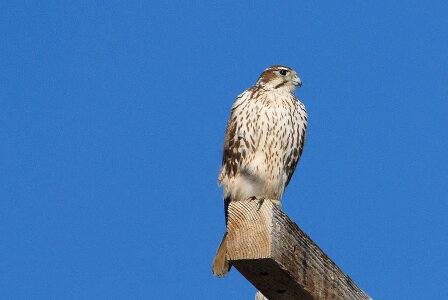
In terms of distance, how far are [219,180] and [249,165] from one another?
1.22 feet

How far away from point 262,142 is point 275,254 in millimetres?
3354

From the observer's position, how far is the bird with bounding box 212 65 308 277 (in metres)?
5.27

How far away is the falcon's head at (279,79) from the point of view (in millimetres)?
5758

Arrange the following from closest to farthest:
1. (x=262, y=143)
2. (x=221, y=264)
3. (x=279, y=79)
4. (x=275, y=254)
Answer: (x=275, y=254) < (x=221, y=264) < (x=262, y=143) < (x=279, y=79)

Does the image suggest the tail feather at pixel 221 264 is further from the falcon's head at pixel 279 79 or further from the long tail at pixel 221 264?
the falcon's head at pixel 279 79

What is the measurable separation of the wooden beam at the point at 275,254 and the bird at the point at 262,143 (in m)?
3.07

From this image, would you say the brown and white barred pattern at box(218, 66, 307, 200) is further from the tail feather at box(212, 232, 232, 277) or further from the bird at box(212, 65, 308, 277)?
the tail feather at box(212, 232, 232, 277)

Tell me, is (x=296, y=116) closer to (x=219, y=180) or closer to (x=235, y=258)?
(x=219, y=180)

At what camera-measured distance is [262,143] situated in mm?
5242

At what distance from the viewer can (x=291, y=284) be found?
2.03m

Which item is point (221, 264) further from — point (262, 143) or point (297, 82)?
point (297, 82)

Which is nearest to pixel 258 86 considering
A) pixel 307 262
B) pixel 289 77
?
pixel 289 77

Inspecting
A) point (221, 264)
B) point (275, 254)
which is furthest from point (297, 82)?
point (275, 254)

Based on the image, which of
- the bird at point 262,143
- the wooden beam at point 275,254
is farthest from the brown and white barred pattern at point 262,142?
the wooden beam at point 275,254
